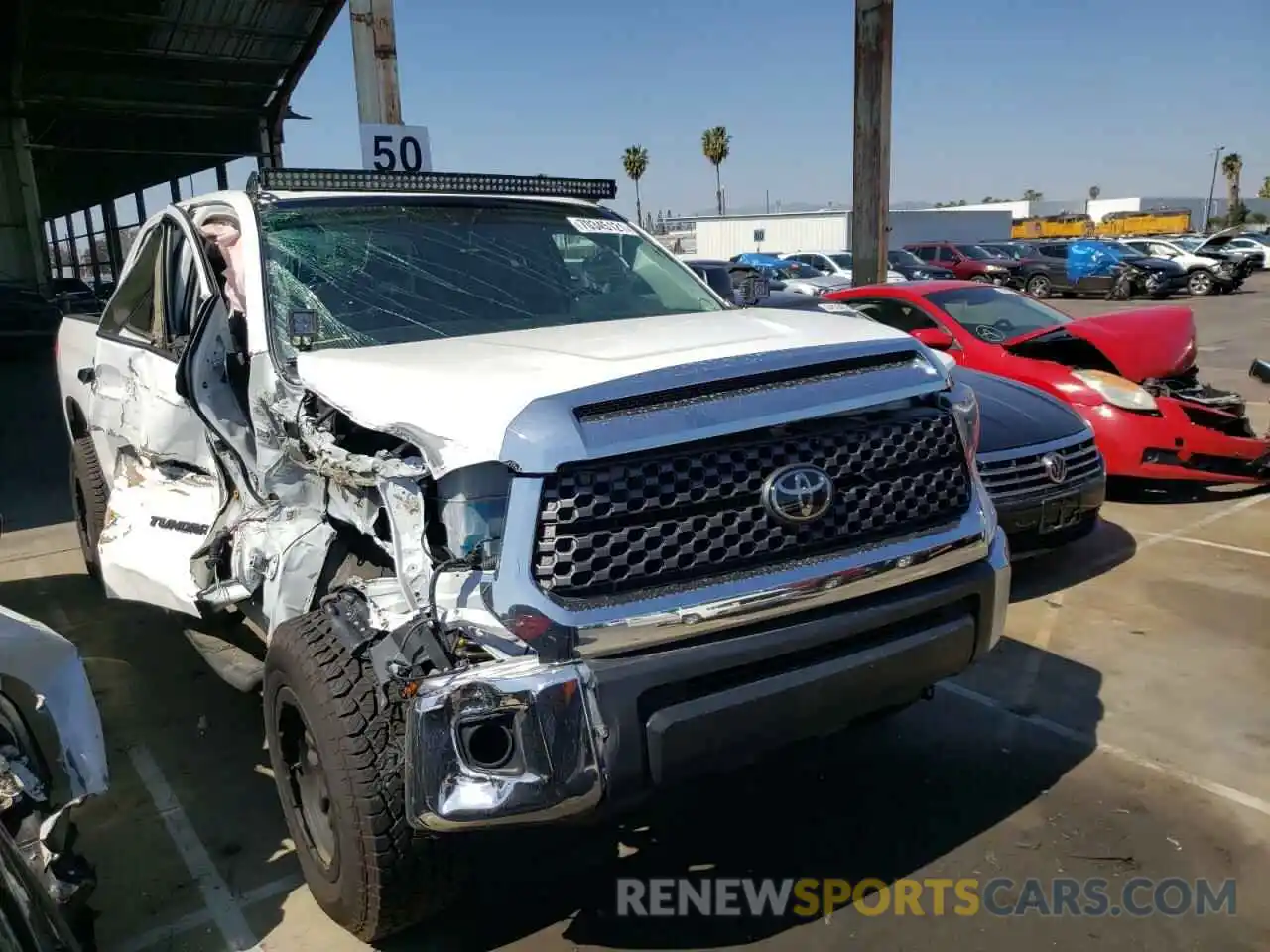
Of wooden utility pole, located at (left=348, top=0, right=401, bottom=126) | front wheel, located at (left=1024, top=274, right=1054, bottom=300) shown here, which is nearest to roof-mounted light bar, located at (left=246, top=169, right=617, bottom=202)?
wooden utility pole, located at (left=348, top=0, right=401, bottom=126)

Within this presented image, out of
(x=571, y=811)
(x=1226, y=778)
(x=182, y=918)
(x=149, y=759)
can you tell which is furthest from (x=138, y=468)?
(x=1226, y=778)

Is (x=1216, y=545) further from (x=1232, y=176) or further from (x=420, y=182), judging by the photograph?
(x=1232, y=176)

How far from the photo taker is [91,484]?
16.6 feet

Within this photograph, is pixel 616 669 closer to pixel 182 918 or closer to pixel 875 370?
pixel 875 370

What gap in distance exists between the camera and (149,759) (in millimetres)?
3814

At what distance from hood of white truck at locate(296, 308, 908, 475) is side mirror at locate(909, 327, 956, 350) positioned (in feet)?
13.5

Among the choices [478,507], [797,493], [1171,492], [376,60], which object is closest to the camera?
[478,507]

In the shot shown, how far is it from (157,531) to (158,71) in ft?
54.8

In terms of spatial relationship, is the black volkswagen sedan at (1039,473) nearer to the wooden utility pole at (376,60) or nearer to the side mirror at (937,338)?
the side mirror at (937,338)

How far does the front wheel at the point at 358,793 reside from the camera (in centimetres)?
242

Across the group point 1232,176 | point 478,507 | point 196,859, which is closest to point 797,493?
point 478,507

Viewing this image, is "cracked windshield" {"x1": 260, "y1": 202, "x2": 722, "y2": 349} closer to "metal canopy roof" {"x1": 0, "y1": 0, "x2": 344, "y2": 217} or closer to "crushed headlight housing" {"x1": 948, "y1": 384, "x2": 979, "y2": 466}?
"crushed headlight housing" {"x1": 948, "y1": 384, "x2": 979, "y2": 466}

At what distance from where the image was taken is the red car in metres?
6.44

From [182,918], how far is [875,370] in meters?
2.49
